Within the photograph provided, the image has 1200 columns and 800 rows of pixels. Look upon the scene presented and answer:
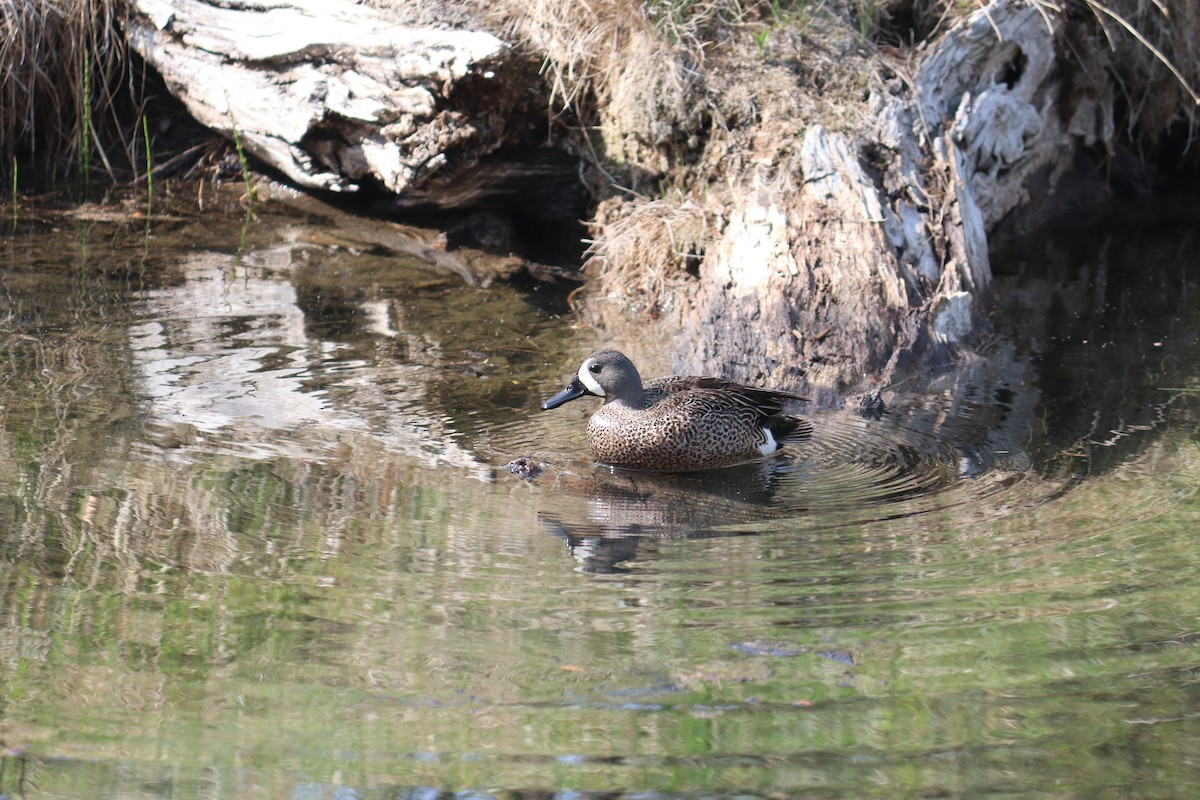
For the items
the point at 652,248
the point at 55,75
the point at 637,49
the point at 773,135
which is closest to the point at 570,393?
the point at 652,248

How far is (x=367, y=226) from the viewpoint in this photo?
845 centimetres

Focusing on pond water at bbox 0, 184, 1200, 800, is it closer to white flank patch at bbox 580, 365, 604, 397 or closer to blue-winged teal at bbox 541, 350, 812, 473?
blue-winged teal at bbox 541, 350, 812, 473

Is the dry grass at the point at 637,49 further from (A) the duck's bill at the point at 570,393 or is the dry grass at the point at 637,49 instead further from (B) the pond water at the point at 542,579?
(A) the duck's bill at the point at 570,393

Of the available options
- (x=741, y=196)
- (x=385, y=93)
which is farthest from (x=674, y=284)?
(x=385, y=93)

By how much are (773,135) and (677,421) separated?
2.44 metres

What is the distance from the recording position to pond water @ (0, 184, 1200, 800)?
2996 mm

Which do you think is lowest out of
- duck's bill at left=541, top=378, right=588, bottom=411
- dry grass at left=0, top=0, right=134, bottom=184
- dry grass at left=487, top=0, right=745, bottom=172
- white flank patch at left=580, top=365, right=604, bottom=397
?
duck's bill at left=541, top=378, right=588, bottom=411

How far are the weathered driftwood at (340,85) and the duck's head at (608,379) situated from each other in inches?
101

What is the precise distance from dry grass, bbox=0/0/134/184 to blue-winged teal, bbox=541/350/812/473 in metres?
5.02

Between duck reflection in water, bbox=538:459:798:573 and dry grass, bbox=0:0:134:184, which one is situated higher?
dry grass, bbox=0:0:134:184

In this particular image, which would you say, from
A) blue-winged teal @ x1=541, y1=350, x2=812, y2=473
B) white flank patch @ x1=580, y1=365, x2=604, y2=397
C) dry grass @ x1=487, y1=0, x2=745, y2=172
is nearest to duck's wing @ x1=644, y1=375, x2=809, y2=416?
blue-winged teal @ x1=541, y1=350, x2=812, y2=473

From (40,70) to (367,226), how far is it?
2409 mm

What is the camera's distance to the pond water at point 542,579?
300 cm

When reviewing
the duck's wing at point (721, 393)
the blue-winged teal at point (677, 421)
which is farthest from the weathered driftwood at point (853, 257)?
the blue-winged teal at point (677, 421)
